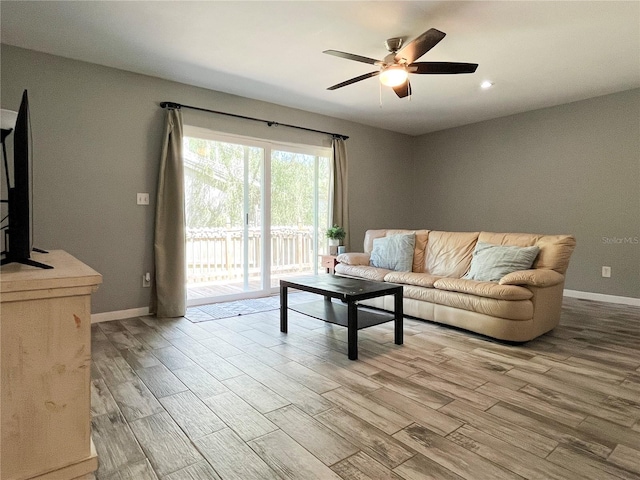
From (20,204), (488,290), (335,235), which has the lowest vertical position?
(488,290)

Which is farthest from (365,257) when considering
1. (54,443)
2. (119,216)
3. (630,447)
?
(54,443)

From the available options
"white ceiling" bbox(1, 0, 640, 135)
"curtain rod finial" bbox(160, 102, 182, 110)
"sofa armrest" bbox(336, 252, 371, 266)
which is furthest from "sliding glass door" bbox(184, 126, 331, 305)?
"sofa armrest" bbox(336, 252, 371, 266)

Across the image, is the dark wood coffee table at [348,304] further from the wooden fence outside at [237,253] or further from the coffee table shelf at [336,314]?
the wooden fence outside at [237,253]

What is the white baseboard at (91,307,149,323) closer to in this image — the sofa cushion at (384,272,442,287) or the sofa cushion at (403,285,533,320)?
the sofa cushion at (384,272,442,287)

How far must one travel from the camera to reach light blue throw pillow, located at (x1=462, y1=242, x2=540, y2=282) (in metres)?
3.27

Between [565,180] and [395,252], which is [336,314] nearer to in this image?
[395,252]

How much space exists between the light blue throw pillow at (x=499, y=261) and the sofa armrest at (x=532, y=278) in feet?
0.49

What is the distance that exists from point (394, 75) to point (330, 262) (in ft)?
8.39

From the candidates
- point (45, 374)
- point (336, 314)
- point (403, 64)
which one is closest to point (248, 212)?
point (336, 314)

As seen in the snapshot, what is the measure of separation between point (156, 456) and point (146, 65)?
3.43 m

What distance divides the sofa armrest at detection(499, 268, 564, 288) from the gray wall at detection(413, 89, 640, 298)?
79.7 inches

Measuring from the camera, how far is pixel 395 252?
4.19 m

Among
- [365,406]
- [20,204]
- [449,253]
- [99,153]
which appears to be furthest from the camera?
[449,253]

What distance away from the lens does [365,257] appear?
14.7 feet
